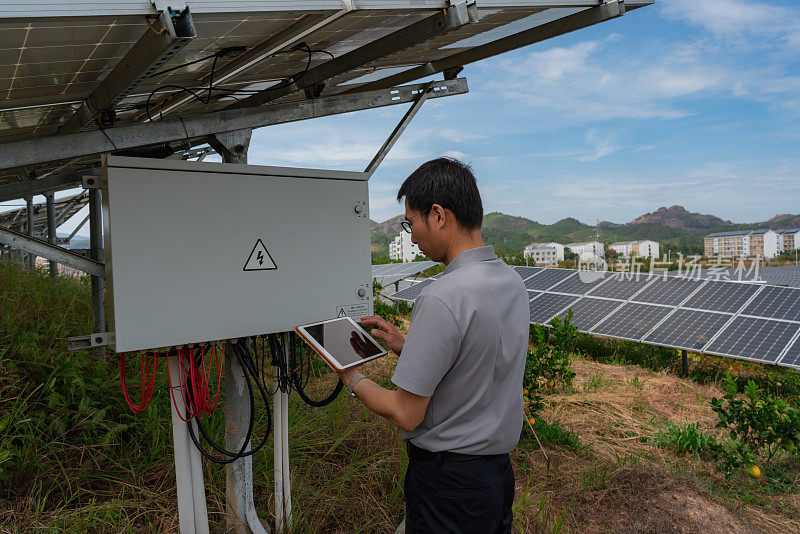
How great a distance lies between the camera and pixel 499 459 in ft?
5.29

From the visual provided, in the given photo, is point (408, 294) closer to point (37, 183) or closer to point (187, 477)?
point (187, 477)

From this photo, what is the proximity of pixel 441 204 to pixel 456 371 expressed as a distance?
0.50 m

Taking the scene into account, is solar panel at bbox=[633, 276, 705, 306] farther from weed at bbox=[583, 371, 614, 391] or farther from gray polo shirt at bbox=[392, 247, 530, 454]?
gray polo shirt at bbox=[392, 247, 530, 454]

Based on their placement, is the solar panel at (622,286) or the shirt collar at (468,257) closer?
the shirt collar at (468,257)

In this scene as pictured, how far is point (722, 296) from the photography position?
8.41 meters

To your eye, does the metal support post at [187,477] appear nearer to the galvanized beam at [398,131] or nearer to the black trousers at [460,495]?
the black trousers at [460,495]

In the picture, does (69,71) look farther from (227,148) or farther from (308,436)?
(308,436)

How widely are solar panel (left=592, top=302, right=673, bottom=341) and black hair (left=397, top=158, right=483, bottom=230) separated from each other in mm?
6337

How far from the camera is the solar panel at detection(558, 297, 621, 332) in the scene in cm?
782

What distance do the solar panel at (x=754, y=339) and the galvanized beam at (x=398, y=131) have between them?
17.3 ft

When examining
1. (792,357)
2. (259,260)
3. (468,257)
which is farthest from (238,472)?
(792,357)

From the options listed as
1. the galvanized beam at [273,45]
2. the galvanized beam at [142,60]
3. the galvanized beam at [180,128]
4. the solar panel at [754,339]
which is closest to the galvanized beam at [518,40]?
the galvanized beam at [180,128]

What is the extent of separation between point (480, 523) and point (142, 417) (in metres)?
2.93

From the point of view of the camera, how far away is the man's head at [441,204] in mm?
1530
